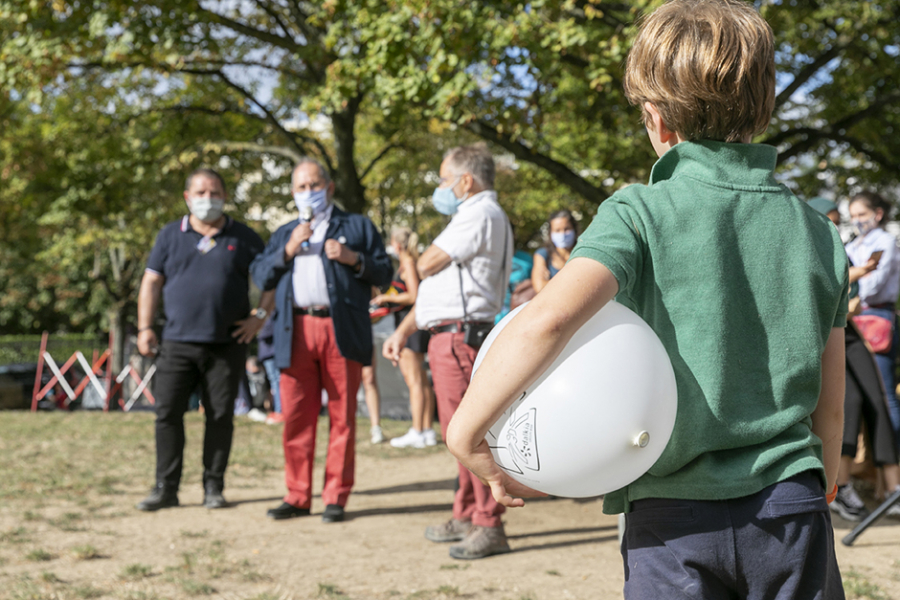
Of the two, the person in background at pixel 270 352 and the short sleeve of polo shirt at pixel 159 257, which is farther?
the person in background at pixel 270 352

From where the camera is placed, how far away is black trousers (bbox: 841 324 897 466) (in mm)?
5383

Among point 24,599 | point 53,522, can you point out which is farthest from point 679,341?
point 53,522

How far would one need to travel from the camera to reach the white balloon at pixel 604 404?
1.46 metres

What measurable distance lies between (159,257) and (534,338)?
4.90m

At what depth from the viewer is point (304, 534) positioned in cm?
496

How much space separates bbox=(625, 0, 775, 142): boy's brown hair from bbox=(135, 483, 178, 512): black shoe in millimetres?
4938

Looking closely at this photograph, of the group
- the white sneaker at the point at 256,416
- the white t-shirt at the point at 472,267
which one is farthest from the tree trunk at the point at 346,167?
the white t-shirt at the point at 472,267

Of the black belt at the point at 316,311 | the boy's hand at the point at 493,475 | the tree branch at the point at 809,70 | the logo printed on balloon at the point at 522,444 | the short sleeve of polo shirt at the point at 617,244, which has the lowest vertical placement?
the boy's hand at the point at 493,475

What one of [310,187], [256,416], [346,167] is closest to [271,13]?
[346,167]

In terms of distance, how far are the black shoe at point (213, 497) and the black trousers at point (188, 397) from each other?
34mm

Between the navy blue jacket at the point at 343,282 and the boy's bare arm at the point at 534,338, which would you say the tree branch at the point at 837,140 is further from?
the boy's bare arm at the point at 534,338

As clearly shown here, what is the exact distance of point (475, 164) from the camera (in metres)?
4.60

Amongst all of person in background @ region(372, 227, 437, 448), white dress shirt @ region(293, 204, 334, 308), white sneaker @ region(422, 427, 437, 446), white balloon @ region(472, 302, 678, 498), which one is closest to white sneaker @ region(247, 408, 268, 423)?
person in background @ region(372, 227, 437, 448)

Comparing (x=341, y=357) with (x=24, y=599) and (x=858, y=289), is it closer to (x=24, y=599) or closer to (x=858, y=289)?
(x=24, y=599)
